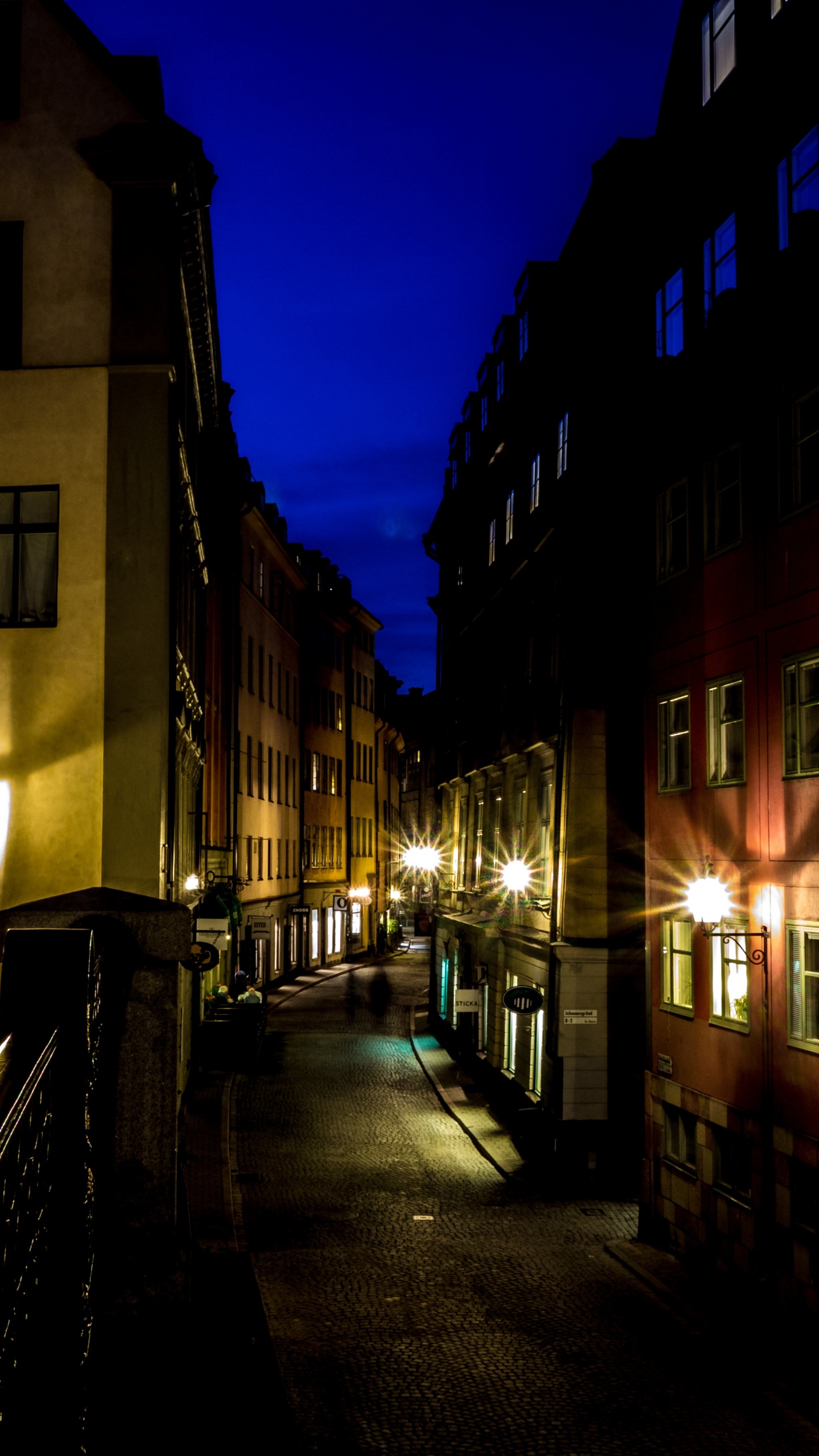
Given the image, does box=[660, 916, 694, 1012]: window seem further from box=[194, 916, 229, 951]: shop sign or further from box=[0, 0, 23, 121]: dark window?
box=[0, 0, 23, 121]: dark window

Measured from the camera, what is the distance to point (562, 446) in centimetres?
2689

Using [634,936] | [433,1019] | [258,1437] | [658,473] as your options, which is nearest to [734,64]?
[658,473]

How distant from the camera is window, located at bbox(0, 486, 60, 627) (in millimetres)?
A: 18797

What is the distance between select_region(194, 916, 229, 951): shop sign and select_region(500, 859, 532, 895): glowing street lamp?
21.5ft

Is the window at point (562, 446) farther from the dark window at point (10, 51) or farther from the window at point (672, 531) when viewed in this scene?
the dark window at point (10, 51)

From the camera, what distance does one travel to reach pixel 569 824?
2409 centimetres

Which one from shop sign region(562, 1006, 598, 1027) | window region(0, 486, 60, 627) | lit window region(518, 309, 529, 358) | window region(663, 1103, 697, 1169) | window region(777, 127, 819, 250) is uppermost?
lit window region(518, 309, 529, 358)

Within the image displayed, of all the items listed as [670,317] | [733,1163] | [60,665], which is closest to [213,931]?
[60,665]

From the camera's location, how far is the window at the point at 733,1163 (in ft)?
54.2

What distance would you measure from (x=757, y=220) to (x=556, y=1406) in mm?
14745

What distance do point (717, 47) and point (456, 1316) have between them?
18064mm

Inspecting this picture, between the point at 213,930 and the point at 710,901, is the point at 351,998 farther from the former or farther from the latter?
the point at 710,901

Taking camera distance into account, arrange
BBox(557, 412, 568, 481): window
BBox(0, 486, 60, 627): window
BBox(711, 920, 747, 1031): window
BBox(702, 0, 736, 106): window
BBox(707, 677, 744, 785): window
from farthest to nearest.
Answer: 1. BBox(557, 412, 568, 481): window
2. BBox(0, 486, 60, 627): window
3. BBox(702, 0, 736, 106): window
4. BBox(707, 677, 744, 785): window
5. BBox(711, 920, 747, 1031): window

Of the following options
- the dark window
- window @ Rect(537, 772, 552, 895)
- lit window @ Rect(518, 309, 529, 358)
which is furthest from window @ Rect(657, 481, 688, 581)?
lit window @ Rect(518, 309, 529, 358)
